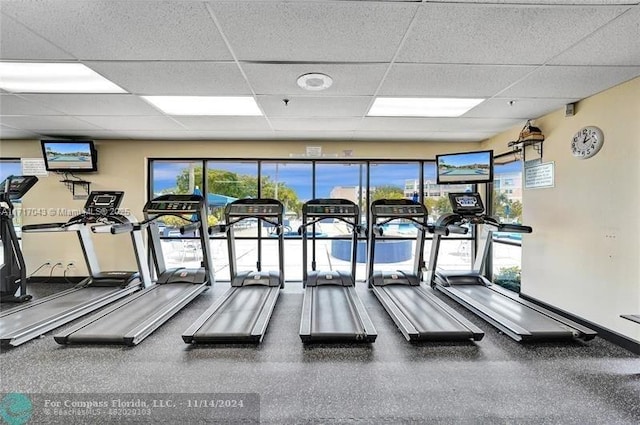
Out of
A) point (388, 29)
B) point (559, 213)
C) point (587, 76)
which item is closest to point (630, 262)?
point (559, 213)

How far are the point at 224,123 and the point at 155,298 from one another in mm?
2762

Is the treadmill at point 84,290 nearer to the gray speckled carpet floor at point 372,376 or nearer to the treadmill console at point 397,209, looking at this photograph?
the gray speckled carpet floor at point 372,376

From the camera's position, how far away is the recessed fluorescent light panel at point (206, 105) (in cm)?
346

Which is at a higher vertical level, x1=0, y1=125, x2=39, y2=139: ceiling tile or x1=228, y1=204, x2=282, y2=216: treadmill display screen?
x1=0, y1=125, x2=39, y2=139: ceiling tile

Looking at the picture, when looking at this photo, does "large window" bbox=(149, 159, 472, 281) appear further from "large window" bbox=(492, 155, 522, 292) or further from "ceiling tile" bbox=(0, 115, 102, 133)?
"ceiling tile" bbox=(0, 115, 102, 133)

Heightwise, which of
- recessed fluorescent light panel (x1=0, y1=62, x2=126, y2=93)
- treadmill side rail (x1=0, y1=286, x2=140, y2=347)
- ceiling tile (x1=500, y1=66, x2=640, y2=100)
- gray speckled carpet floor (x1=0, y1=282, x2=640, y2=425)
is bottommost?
gray speckled carpet floor (x1=0, y1=282, x2=640, y2=425)

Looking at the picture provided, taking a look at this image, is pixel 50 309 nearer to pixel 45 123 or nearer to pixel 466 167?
pixel 45 123

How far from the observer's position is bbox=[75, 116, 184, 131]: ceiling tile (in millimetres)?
4144

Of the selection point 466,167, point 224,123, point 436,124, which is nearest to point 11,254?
point 224,123

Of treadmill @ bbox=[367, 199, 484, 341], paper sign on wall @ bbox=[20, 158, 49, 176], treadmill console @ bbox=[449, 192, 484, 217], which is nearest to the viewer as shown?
treadmill @ bbox=[367, 199, 484, 341]

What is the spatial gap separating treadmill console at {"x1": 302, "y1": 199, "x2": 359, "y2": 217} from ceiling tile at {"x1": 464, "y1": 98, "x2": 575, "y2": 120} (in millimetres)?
2102

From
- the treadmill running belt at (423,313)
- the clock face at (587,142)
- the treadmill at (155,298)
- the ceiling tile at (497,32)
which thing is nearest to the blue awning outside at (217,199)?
the treadmill at (155,298)

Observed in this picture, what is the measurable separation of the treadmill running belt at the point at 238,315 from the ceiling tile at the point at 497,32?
3.09 m

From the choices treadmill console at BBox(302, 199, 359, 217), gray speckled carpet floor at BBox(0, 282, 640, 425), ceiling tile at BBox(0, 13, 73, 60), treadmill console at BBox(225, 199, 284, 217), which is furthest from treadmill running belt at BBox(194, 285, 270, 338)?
ceiling tile at BBox(0, 13, 73, 60)
